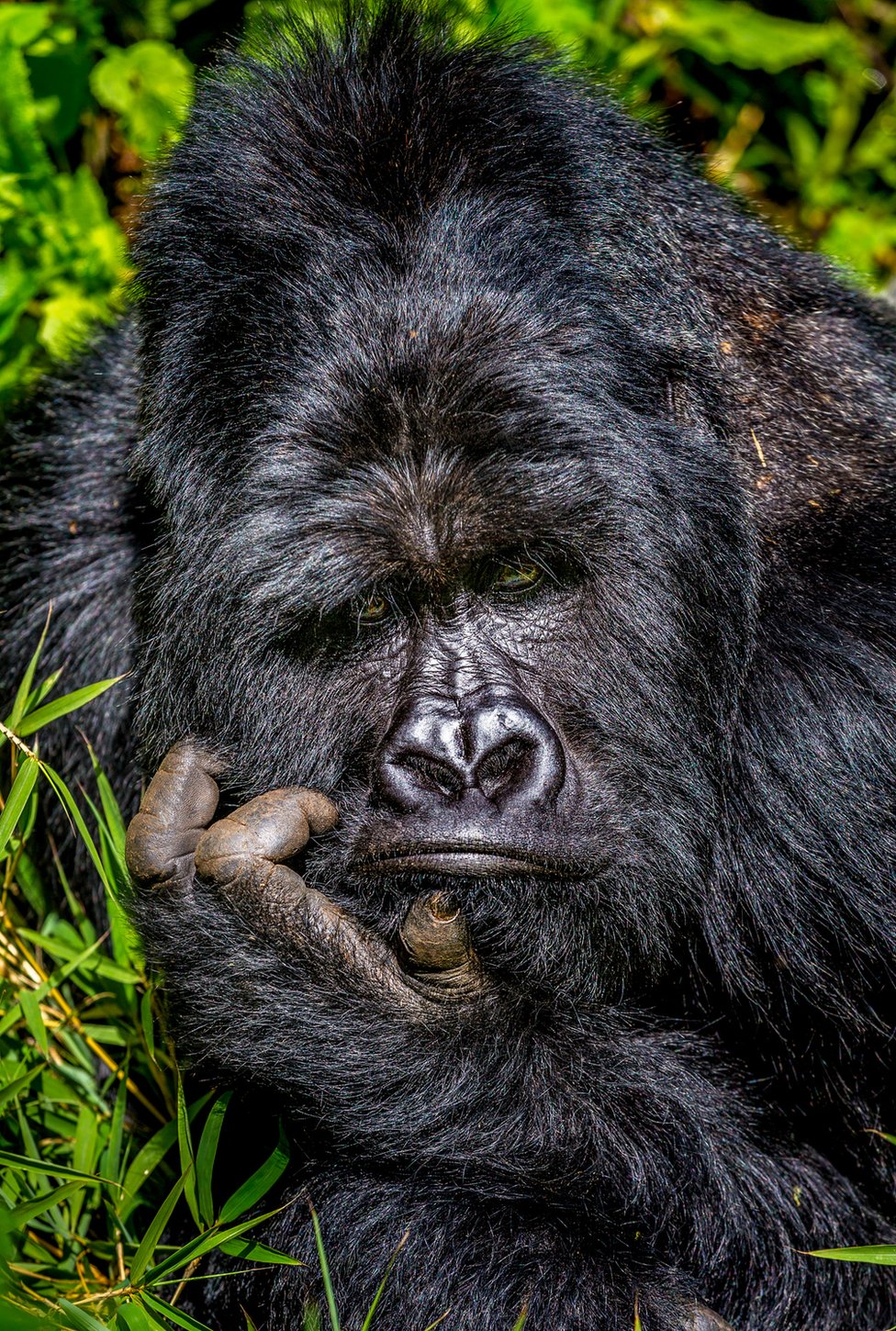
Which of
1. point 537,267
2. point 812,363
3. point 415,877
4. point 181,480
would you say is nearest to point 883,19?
point 812,363

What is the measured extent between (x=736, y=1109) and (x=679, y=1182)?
25 centimetres

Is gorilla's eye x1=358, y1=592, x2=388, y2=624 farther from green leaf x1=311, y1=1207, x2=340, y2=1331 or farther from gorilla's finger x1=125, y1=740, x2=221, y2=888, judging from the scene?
green leaf x1=311, y1=1207, x2=340, y2=1331

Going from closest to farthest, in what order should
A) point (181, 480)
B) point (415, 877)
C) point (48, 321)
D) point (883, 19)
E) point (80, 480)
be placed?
point (415, 877)
point (181, 480)
point (80, 480)
point (48, 321)
point (883, 19)

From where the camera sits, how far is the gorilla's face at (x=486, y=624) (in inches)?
107

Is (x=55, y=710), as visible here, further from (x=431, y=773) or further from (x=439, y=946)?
(x=439, y=946)

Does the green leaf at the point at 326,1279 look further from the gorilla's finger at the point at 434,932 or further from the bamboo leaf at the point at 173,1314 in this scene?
the gorilla's finger at the point at 434,932

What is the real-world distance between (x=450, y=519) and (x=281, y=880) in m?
0.81

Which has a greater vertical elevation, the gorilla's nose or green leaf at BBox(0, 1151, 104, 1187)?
the gorilla's nose

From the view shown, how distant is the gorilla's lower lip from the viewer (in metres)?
2.66

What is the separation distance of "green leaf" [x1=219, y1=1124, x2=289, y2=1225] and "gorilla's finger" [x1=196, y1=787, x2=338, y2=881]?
1.99 feet

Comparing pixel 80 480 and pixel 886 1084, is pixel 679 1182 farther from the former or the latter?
pixel 80 480

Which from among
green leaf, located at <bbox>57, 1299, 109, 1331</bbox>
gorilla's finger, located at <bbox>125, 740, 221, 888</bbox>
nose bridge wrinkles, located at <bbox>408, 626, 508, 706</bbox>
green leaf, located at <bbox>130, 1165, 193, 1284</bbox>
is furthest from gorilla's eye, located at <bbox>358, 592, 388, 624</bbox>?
green leaf, located at <bbox>57, 1299, 109, 1331</bbox>

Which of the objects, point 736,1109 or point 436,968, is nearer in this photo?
point 436,968

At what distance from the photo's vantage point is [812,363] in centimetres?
333
